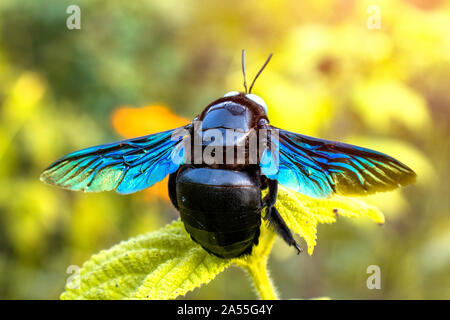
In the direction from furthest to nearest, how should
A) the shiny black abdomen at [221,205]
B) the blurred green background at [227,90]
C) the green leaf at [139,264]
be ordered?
the blurred green background at [227,90] < the green leaf at [139,264] < the shiny black abdomen at [221,205]

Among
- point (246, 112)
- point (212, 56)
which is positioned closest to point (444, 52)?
point (246, 112)

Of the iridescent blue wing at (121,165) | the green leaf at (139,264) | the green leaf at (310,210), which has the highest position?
the iridescent blue wing at (121,165)

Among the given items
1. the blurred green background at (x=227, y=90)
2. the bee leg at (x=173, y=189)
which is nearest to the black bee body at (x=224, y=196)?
the bee leg at (x=173, y=189)

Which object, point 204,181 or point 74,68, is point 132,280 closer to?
point 204,181

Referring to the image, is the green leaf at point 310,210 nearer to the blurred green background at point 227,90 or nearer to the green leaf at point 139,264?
the green leaf at point 139,264

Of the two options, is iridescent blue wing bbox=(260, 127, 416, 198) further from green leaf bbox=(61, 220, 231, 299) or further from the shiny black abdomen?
green leaf bbox=(61, 220, 231, 299)

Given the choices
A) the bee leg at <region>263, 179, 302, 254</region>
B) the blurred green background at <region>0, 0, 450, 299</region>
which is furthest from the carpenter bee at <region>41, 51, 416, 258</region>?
the blurred green background at <region>0, 0, 450, 299</region>

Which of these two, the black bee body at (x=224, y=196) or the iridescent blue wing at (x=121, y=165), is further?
the iridescent blue wing at (x=121, y=165)

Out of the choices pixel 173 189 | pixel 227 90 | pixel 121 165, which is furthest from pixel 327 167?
pixel 227 90

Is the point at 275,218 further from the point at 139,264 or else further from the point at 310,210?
the point at 139,264

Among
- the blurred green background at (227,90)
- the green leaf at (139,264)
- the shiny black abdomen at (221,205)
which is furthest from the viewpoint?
the blurred green background at (227,90)
